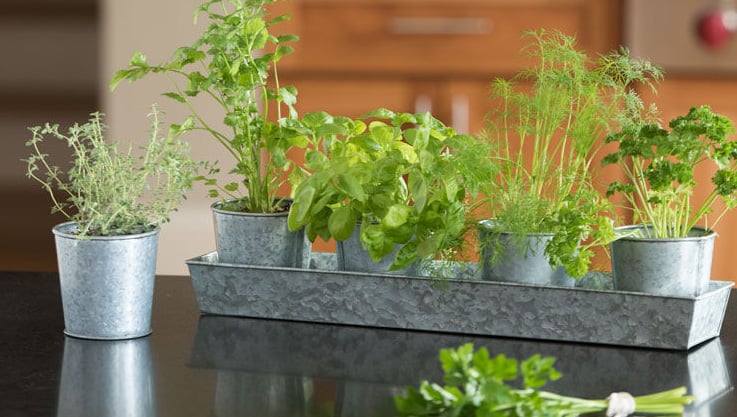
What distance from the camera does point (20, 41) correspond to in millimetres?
3998

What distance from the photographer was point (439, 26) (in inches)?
127

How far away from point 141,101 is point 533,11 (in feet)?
4.71

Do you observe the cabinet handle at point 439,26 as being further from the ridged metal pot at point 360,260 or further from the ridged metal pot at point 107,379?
the ridged metal pot at point 107,379

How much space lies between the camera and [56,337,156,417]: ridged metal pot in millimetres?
1062

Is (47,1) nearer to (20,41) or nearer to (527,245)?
(20,41)

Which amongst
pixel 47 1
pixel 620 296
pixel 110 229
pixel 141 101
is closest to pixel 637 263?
pixel 620 296

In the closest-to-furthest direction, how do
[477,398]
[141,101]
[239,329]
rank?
1. [477,398]
2. [239,329]
3. [141,101]

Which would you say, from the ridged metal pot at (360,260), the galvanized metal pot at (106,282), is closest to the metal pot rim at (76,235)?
the galvanized metal pot at (106,282)

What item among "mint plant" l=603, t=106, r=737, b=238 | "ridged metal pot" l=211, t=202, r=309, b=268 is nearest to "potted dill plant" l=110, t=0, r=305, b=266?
"ridged metal pot" l=211, t=202, r=309, b=268

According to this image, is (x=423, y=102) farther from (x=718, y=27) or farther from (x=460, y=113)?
(x=718, y=27)

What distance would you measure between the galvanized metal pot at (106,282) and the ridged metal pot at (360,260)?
9.6 inches

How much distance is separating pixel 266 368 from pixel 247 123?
332 millimetres

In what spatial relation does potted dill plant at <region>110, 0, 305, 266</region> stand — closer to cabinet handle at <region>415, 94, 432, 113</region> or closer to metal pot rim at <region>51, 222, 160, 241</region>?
metal pot rim at <region>51, 222, 160, 241</region>

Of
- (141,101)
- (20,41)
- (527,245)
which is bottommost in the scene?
(527,245)
